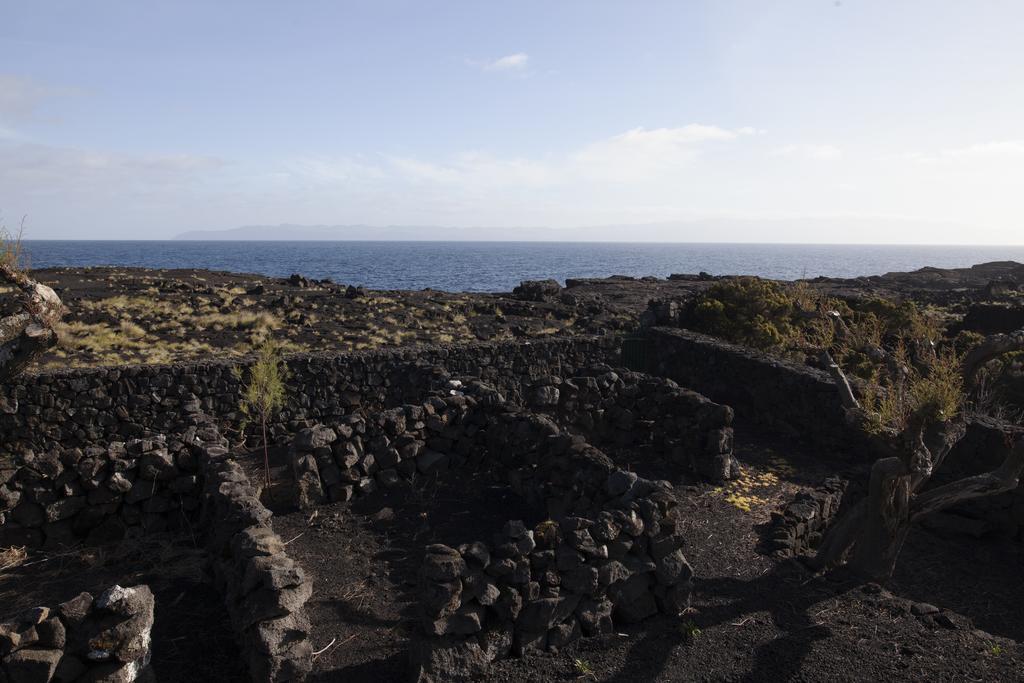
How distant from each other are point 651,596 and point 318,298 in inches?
1342

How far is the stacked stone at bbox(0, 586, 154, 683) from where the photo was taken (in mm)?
5992

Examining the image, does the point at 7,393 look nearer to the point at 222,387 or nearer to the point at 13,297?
the point at 222,387

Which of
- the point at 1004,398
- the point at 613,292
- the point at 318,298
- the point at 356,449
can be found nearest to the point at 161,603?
the point at 356,449

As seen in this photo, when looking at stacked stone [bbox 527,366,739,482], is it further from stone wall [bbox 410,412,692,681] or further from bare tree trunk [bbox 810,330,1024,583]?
stone wall [bbox 410,412,692,681]

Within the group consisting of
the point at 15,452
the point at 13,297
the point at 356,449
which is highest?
the point at 13,297

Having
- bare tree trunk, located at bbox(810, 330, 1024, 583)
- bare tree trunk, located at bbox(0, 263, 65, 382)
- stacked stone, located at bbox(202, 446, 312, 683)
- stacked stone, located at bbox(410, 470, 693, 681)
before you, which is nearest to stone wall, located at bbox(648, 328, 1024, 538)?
bare tree trunk, located at bbox(810, 330, 1024, 583)

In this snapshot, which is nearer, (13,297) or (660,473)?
(13,297)

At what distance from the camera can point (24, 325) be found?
8414mm

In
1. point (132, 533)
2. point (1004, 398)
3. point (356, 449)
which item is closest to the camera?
point (132, 533)

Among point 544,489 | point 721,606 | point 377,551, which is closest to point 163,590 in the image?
point 377,551

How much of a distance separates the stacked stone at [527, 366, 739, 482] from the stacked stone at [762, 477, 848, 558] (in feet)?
8.57

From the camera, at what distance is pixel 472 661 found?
290 inches

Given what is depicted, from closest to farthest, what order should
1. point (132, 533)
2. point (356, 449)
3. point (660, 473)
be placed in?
point (132, 533)
point (356, 449)
point (660, 473)

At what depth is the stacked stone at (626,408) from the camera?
14531 mm
